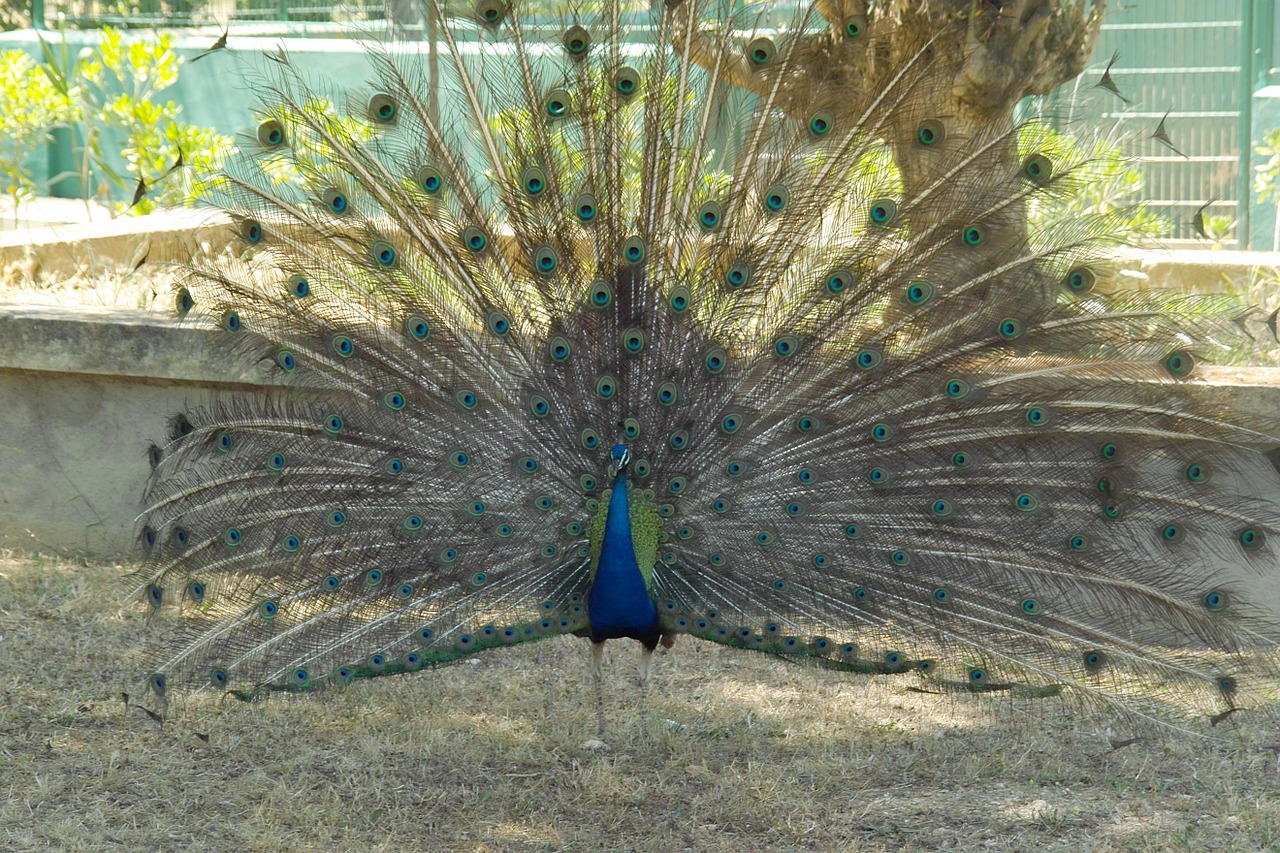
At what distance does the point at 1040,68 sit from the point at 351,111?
9.00 feet

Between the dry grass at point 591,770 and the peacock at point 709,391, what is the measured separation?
38 cm

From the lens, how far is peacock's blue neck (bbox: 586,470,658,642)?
3.82 m

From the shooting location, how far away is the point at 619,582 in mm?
3832

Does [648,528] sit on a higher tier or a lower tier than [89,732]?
higher

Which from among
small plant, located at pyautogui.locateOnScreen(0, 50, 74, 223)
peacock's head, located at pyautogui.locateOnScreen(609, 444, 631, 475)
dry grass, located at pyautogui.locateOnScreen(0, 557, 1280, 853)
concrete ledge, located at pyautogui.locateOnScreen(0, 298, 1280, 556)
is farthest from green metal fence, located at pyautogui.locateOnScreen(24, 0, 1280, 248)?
peacock's head, located at pyautogui.locateOnScreen(609, 444, 631, 475)

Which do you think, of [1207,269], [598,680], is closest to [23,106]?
[598,680]

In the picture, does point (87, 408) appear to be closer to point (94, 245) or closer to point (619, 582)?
point (94, 245)

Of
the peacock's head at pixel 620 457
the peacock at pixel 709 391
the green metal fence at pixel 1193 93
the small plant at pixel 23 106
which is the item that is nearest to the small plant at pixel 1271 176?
the green metal fence at pixel 1193 93

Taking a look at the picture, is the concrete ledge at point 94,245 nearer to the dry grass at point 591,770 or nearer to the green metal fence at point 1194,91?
the dry grass at point 591,770

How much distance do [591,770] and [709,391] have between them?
1173 mm

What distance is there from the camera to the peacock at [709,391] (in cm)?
375

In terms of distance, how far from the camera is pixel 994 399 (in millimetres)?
3834

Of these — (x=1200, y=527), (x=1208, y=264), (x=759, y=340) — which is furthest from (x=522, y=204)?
(x=1208, y=264)

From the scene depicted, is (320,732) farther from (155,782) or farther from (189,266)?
(189,266)
